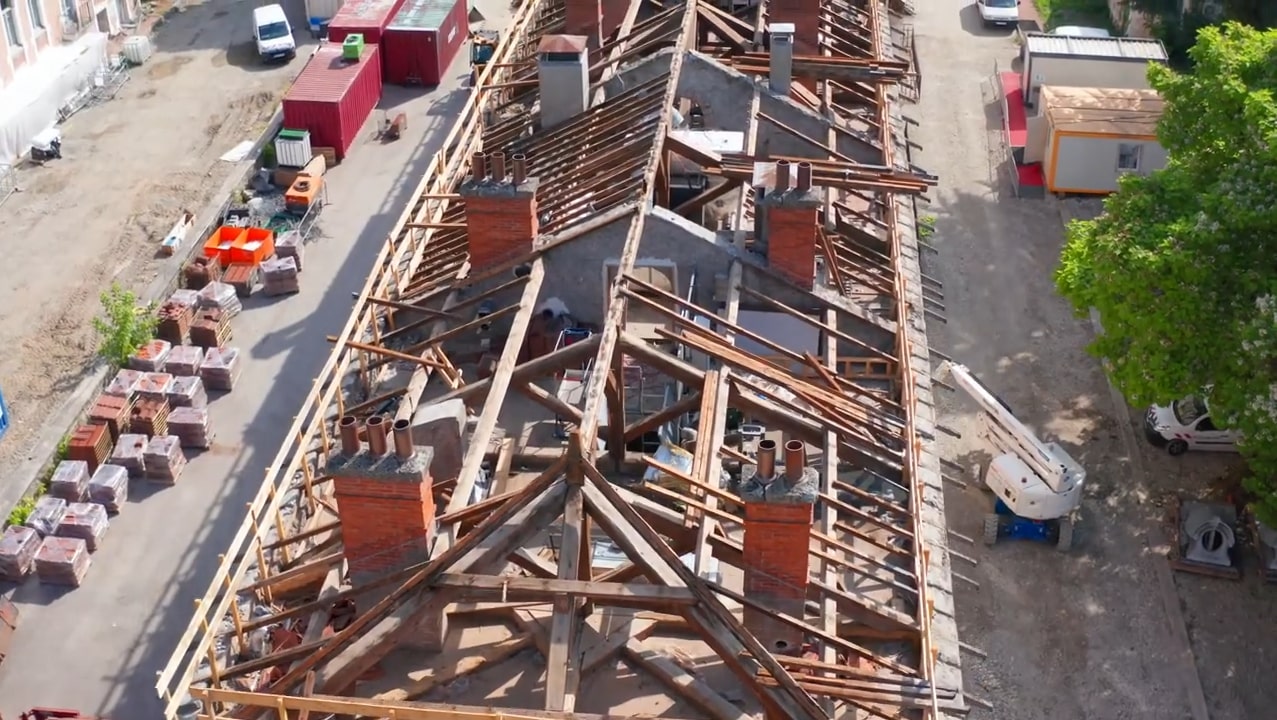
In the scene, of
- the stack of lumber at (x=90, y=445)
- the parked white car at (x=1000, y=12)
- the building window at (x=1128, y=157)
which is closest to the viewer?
the stack of lumber at (x=90, y=445)

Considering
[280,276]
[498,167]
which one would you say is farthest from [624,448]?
[280,276]

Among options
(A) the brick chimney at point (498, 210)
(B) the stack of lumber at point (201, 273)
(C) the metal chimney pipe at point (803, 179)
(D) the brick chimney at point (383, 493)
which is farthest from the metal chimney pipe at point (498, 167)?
(B) the stack of lumber at point (201, 273)

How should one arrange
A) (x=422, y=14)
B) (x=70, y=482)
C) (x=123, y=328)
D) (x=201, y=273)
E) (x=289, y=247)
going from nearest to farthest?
(x=70, y=482)
(x=123, y=328)
(x=201, y=273)
(x=289, y=247)
(x=422, y=14)

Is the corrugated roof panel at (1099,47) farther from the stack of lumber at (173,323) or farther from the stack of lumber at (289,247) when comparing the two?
the stack of lumber at (173,323)

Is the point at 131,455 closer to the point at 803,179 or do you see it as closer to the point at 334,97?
the point at 803,179

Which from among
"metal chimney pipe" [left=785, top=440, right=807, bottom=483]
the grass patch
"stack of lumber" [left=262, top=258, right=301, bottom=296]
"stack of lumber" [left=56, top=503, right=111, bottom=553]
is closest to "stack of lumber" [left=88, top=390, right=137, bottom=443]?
"stack of lumber" [left=56, top=503, right=111, bottom=553]

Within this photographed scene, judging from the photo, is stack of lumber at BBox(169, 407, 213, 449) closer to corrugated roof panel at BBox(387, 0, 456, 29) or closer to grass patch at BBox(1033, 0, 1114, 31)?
corrugated roof panel at BBox(387, 0, 456, 29)
